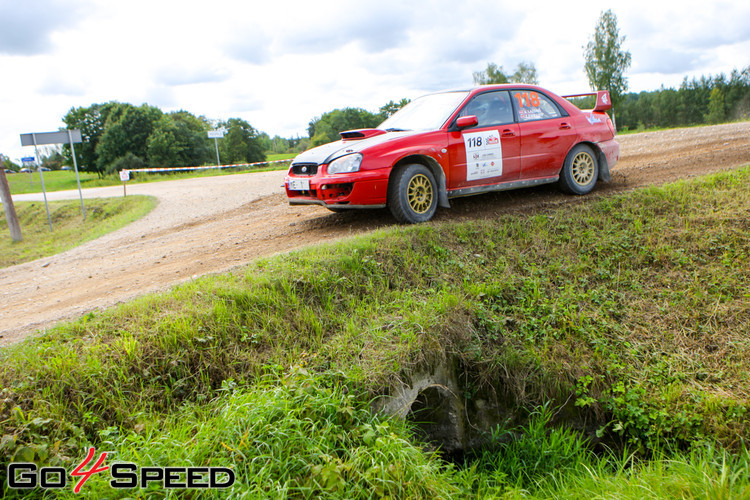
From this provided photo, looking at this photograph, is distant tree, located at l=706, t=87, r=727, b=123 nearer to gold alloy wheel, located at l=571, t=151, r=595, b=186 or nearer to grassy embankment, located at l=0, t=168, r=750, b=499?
gold alloy wheel, located at l=571, t=151, r=595, b=186

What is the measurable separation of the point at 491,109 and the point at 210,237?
192 inches

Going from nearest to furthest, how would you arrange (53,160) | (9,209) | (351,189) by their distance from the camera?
(351,189), (9,209), (53,160)

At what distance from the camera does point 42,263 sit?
8.34m

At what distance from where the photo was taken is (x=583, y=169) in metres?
7.88

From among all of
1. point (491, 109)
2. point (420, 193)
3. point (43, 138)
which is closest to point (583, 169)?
point (491, 109)

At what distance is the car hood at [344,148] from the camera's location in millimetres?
6384

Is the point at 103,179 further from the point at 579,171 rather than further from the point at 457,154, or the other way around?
the point at 579,171

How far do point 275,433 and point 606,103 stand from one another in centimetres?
755

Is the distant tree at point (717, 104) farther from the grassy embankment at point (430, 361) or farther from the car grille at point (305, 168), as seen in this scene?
the car grille at point (305, 168)

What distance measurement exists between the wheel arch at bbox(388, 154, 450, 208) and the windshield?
499 millimetres

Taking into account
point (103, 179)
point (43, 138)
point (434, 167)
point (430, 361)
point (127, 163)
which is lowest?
point (430, 361)

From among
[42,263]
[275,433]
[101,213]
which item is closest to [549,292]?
[275,433]

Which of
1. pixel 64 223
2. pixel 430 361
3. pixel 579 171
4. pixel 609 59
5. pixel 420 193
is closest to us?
pixel 430 361

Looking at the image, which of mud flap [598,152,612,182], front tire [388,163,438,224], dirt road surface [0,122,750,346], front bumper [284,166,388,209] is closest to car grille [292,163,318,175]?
front bumper [284,166,388,209]
